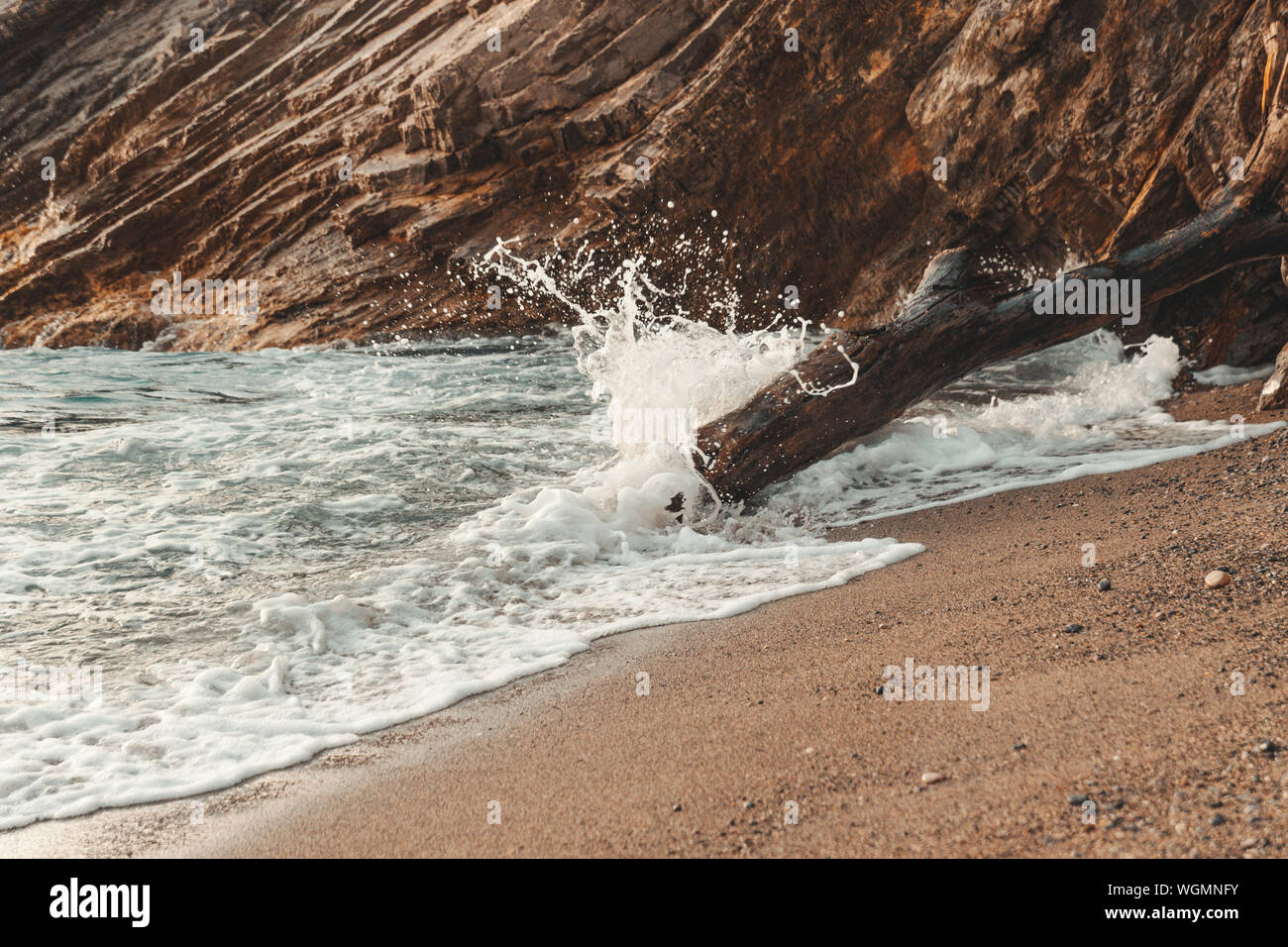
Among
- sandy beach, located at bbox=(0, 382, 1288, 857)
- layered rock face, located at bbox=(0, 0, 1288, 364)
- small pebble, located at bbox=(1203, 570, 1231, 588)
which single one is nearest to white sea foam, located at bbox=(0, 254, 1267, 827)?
sandy beach, located at bbox=(0, 382, 1288, 857)

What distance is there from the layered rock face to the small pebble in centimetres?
489

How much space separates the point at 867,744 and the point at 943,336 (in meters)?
3.90

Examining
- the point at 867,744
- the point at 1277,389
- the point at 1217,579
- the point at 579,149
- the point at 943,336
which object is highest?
the point at 579,149

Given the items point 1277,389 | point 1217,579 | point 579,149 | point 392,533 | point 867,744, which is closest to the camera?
point 867,744

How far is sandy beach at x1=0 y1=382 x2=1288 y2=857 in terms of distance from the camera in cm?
226

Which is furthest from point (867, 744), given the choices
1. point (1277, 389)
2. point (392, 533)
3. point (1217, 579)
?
point (1277, 389)

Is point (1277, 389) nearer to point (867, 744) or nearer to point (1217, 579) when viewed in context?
point (1217, 579)

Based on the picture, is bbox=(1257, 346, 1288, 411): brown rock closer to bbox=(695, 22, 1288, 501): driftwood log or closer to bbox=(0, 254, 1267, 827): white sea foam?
bbox=(0, 254, 1267, 827): white sea foam

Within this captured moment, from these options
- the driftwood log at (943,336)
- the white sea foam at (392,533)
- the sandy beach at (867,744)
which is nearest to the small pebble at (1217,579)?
the sandy beach at (867,744)

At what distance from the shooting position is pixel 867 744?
8.96 ft

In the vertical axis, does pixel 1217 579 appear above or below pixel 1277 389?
below

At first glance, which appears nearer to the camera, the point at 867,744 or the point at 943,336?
the point at 867,744

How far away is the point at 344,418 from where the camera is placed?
8406 mm

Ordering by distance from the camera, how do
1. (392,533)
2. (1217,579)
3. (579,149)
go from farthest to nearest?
(579,149), (392,533), (1217,579)
